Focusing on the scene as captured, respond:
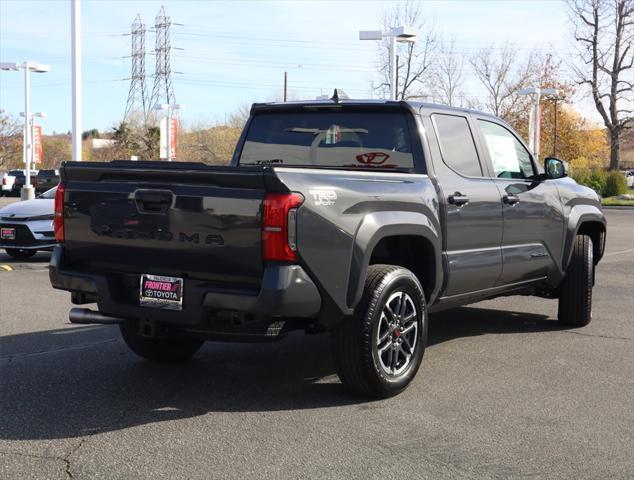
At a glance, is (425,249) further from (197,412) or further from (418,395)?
(197,412)

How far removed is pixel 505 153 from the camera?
22.7 ft

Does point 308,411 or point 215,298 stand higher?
point 215,298

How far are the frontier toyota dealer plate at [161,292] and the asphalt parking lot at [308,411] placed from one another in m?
0.65

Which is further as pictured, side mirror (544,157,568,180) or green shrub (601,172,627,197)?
green shrub (601,172,627,197)

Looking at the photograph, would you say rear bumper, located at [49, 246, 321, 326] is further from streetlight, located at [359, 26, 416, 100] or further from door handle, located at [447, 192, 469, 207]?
streetlight, located at [359, 26, 416, 100]

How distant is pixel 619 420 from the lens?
4.77m

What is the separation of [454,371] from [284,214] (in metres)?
2.19

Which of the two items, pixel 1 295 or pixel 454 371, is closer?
pixel 454 371

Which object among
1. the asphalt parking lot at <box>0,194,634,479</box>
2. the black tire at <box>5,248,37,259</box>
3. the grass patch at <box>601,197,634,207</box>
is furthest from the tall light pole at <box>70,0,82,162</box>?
the grass patch at <box>601,197,634,207</box>

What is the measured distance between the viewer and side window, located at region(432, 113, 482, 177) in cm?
608

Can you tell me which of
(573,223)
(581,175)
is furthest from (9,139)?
(573,223)

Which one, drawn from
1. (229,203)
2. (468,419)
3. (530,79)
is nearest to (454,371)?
(468,419)

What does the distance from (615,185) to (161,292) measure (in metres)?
42.4

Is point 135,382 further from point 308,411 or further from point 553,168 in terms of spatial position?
point 553,168
